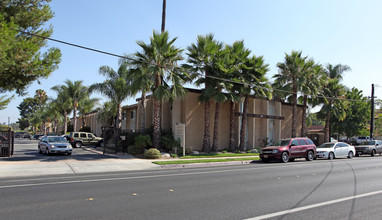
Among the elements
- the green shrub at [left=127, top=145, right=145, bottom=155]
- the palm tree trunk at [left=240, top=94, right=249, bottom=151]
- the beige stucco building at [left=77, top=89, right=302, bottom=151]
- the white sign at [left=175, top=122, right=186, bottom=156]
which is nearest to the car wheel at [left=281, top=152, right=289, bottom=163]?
the white sign at [left=175, top=122, right=186, bottom=156]

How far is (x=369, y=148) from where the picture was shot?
85.4 ft

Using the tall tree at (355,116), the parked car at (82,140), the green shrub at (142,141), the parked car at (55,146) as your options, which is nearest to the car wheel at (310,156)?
the green shrub at (142,141)

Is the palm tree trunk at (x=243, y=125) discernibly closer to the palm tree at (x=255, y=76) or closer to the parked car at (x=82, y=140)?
the palm tree at (x=255, y=76)

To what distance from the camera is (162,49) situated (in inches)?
836

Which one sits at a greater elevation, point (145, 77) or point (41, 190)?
point (145, 77)

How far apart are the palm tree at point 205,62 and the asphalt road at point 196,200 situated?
13.7 metres

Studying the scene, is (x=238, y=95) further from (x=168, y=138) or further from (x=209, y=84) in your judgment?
(x=168, y=138)

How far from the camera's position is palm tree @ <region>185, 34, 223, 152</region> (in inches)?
917

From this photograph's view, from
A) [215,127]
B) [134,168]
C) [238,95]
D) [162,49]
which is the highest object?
[162,49]

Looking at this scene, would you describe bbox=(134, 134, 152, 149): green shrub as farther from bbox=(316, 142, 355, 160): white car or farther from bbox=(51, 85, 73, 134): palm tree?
bbox=(51, 85, 73, 134): palm tree

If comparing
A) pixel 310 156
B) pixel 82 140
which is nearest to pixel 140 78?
Result: pixel 82 140

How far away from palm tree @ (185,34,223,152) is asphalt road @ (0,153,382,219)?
45.0 feet

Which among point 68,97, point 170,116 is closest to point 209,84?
point 170,116

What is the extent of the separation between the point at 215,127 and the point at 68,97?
2680 cm
